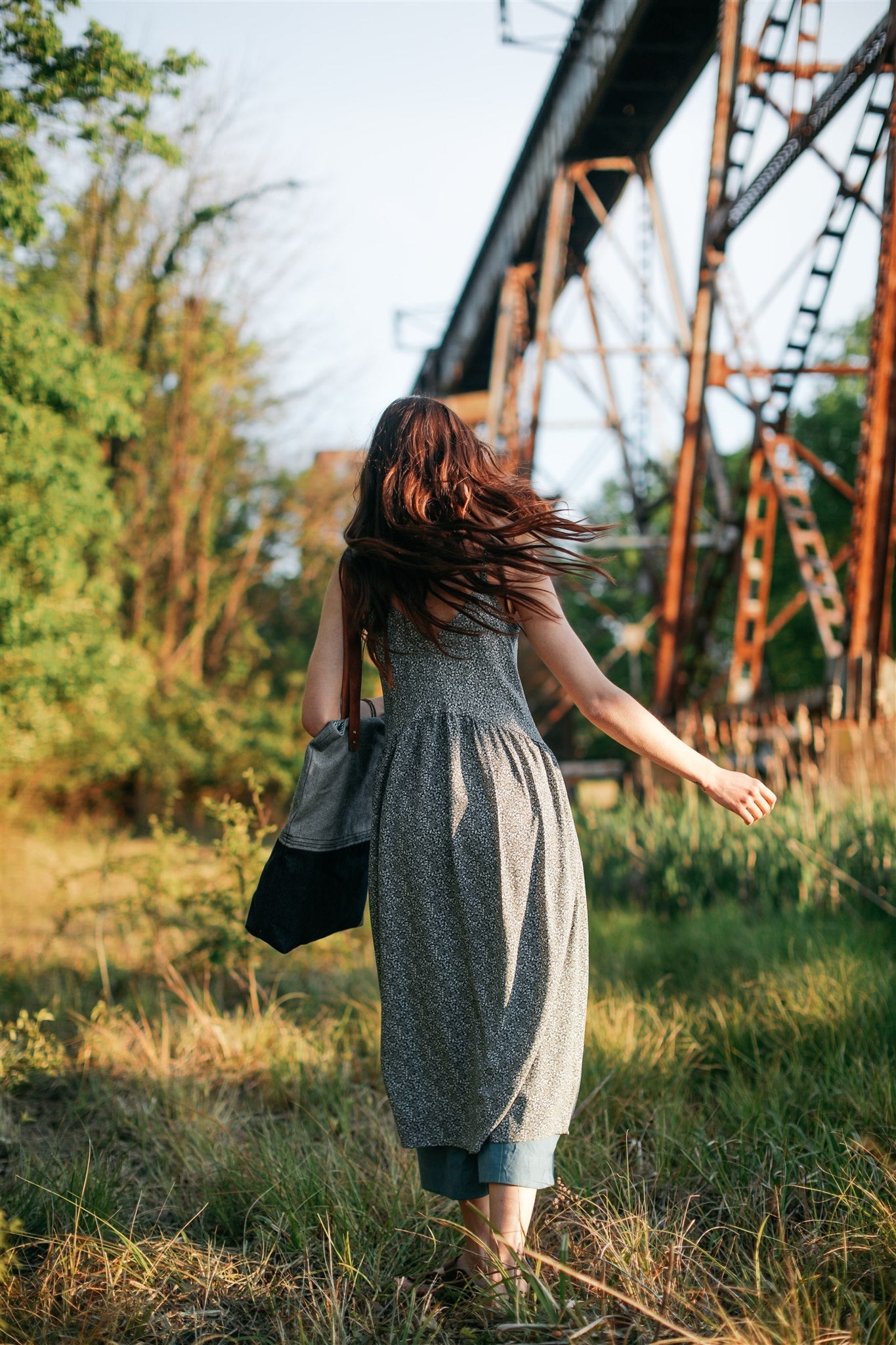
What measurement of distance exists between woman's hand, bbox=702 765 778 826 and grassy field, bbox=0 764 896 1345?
84cm

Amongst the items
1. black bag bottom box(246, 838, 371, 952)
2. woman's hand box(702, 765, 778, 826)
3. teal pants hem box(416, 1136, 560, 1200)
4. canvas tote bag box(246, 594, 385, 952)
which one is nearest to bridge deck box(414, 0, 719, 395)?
canvas tote bag box(246, 594, 385, 952)

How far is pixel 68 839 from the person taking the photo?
9969 millimetres

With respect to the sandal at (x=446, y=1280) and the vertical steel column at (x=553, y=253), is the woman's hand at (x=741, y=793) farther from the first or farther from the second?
the vertical steel column at (x=553, y=253)

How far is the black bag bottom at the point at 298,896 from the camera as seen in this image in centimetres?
225

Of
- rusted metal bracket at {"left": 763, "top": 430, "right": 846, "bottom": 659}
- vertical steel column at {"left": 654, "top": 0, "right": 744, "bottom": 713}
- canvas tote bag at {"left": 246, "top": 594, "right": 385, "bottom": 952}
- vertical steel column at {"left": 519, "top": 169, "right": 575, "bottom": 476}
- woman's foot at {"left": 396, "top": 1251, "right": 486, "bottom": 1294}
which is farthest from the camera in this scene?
vertical steel column at {"left": 519, "top": 169, "right": 575, "bottom": 476}

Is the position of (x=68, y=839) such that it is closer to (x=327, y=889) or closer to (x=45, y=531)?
(x=45, y=531)

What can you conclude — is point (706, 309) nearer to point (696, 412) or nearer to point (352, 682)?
point (696, 412)

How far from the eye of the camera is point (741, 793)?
200 cm

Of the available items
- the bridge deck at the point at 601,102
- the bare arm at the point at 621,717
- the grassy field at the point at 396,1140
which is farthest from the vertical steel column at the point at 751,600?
the bare arm at the point at 621,717

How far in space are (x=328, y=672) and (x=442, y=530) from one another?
425 millimetres

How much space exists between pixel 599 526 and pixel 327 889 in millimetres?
1022

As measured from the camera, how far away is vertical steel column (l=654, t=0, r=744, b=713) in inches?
271

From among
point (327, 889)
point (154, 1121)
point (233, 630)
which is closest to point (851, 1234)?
point (327, 889)

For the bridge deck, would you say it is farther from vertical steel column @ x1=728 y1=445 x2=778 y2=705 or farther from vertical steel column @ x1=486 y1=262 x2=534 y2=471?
vertical steel column @ x1=728 y1=445 x2=778 y2=705
